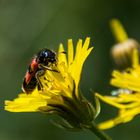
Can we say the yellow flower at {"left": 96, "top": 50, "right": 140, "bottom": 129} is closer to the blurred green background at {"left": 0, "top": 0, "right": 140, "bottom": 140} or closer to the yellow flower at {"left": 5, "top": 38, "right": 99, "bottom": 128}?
the yellow flower at {"left": 5, "top": 38, "right": 99, "bottom": 128}

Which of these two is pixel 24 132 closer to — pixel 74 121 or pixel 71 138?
pixel 71 138

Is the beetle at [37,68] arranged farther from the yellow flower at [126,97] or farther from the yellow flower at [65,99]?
the yellow flower at [126,97]

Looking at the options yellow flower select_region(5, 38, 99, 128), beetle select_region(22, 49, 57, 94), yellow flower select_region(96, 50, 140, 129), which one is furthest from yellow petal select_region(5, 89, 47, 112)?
yellow flower select_region(96, 50, 140, 129)

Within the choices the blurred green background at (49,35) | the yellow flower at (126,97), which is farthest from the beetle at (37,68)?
the blurred green background at (49,35)

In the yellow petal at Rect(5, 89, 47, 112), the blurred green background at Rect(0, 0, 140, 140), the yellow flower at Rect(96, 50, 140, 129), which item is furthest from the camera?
the blurred green background at Rect(0, 0, 140, 140)

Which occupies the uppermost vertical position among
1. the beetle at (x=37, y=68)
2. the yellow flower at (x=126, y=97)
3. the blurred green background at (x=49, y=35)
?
the blurred green background at (x=49, y=35)

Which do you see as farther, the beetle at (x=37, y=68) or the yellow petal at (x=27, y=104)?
the beetle at (x=37, y=68)

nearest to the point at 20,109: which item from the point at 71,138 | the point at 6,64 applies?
the point at 71,138
